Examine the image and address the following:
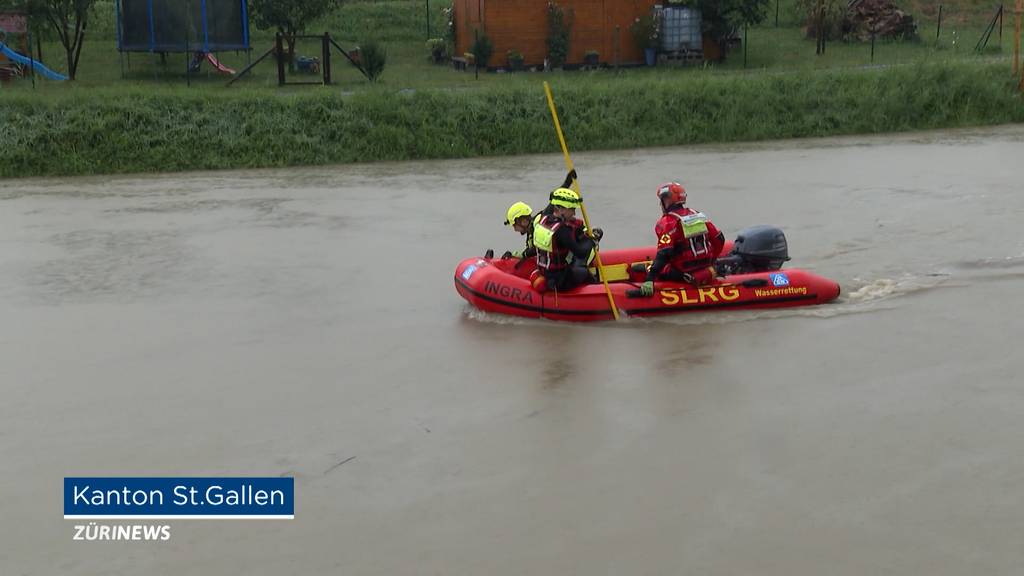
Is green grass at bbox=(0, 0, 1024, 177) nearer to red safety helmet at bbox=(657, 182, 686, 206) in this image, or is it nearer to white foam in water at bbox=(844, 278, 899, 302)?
white foam in water at bbox=(844, 278, 899, 302)

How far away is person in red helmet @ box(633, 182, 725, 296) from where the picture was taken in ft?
34.9

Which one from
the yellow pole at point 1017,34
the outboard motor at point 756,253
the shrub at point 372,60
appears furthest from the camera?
the shrub at point 372,60

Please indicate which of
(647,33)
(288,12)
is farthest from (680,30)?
(288,12)

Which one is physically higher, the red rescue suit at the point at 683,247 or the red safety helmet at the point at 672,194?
the red safety helmet at the point at 672,194

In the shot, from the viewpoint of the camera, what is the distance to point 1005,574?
243 inches

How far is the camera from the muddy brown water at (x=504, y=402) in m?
6.67

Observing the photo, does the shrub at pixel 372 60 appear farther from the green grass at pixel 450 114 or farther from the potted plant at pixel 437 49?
the potted plant at pixel 437 49

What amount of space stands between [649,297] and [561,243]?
896 mm

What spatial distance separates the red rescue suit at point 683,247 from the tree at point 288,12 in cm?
1941

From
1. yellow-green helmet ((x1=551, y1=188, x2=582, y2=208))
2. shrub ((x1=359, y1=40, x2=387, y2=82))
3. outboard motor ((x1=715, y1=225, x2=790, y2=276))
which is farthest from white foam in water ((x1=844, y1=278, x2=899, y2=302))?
shrub ((x1=359, y1=40, x2=387, y2=82))

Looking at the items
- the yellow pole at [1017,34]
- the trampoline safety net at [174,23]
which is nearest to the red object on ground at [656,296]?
the yellow pole at [1017,34]

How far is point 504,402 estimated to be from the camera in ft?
29.0

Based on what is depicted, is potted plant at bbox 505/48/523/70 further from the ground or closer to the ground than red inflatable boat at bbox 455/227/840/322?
further from the ground

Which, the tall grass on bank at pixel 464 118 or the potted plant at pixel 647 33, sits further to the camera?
the potted plant at pixel 647 33
